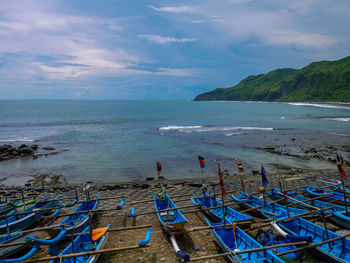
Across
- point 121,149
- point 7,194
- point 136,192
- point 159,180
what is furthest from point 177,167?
point 7,194

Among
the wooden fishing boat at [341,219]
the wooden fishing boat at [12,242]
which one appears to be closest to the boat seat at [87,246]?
the wooden fishing boat at [12,242]

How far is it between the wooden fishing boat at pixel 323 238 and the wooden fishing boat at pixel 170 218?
18.5 feet

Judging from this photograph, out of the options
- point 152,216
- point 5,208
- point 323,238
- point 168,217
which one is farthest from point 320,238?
point 5,208

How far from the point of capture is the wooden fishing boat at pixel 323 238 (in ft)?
34.5

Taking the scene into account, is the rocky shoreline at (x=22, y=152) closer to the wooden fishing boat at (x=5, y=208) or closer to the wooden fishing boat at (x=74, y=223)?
the wooden fishing boat at (x=5, y=208)

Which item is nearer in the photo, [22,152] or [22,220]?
[22,220]

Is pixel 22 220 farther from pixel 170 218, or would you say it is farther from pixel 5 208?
pixel 170 218

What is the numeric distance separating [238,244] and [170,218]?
497cm

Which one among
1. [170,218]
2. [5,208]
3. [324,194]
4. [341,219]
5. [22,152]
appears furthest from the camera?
[22,152]

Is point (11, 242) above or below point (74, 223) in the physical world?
above

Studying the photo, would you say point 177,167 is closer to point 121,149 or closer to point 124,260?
point 121,149

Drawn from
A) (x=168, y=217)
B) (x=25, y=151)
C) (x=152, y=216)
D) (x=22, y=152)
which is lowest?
(x=152, y=216)

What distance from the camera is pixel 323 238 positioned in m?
12.0

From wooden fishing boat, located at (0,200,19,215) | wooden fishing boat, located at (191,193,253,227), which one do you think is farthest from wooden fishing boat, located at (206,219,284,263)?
wooden fishing boat, located at (0,200,19,215)
